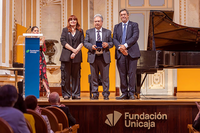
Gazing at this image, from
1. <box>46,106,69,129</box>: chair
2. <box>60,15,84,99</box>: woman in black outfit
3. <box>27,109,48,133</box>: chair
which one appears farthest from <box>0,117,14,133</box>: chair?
<box>60,15,84,99</box>: woman in black outfit

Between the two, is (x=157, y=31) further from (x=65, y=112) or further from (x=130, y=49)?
(x=65, y=112)

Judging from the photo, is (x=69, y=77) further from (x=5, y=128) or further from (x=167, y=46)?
(x=5, y=128)

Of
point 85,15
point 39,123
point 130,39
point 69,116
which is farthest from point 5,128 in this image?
point 85,15

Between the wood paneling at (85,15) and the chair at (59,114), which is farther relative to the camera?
the wood paneling at (85,15)

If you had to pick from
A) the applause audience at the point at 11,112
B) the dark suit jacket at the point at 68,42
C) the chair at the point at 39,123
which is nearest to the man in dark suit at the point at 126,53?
the dark suit jacket at the point at 68,42

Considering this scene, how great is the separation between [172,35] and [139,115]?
196 cm

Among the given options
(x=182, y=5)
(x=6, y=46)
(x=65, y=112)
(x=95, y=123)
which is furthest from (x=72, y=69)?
(x=182, y=5)

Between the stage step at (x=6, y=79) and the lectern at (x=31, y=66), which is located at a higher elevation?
the lectern at (x=31, y=66)

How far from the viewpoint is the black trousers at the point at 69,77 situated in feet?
14.7

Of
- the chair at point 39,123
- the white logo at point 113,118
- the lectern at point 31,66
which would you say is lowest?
the white logo at point 113,118

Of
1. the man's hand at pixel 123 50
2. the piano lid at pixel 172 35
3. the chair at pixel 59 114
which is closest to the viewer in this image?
the chair at pixel 59 114

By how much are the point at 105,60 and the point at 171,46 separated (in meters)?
1.64

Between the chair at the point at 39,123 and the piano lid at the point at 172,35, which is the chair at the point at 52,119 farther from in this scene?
the piano lid at the point at 172,35

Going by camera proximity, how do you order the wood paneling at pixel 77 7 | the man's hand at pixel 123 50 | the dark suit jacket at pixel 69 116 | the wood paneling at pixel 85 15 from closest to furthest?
1. the dark suit jacket at pixel 69 116
2. the man's hand at pixel 123 50
3. the wood paneling at pixel 85 15
4. the wood paneling at pixel 77 7
